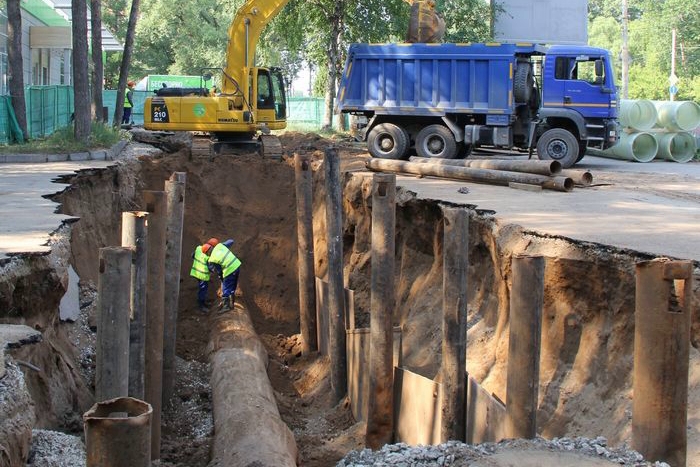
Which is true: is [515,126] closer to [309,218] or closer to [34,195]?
[309,218]

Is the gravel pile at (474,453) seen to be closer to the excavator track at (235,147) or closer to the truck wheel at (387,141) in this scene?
the truck wheel at (387,141)

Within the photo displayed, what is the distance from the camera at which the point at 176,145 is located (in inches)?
775

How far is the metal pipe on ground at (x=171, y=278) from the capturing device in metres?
9.73

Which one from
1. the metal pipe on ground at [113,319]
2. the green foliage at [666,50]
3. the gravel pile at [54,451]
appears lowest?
the gravel pile at [54,451]

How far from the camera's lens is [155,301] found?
8.38m

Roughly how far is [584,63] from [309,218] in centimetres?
914

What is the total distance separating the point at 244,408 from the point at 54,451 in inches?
143

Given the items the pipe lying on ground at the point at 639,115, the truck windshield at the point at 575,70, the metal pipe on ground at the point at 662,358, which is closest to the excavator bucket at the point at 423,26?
the truck windshield at the point at 575,70

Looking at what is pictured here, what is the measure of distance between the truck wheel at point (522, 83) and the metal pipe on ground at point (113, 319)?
13.1 m

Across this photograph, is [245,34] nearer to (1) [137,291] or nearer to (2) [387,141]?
(2) [387,141]

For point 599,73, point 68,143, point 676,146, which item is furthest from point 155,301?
point 676,146

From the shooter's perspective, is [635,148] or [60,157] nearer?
[60,157]

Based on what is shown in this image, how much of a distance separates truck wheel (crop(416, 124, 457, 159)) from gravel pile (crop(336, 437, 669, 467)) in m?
13.3

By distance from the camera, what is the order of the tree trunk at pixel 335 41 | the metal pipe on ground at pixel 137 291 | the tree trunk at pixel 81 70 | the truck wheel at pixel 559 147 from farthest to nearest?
the tree trunk at pixel 335 41, the tree trunk at pixel 81 70, the truck wheel at pixel 559 147, the metal pipe on ground at pixel 137 291
